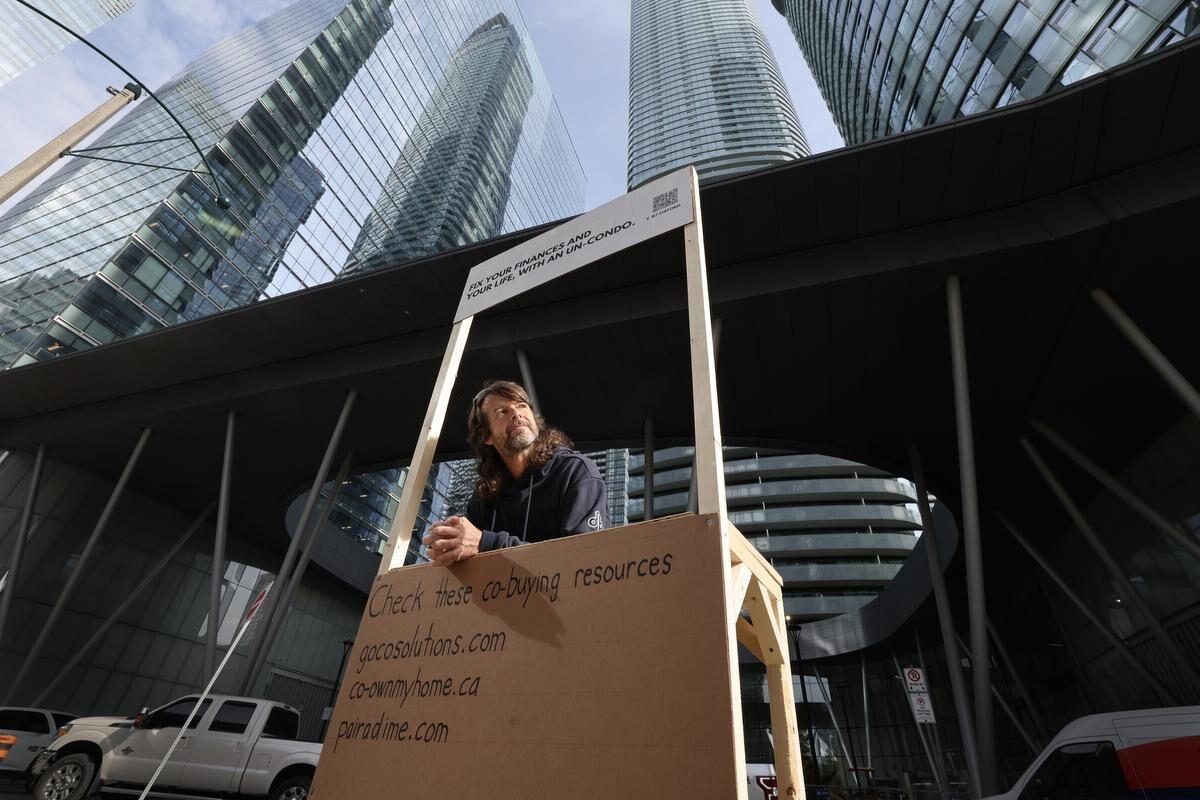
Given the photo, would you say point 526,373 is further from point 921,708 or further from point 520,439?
point 921,708

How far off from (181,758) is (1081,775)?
1125 cm

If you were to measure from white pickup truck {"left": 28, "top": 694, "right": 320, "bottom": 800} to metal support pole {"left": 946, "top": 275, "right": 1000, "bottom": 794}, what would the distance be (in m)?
9.55

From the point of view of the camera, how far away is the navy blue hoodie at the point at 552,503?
2355 mm

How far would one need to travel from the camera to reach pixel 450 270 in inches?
437

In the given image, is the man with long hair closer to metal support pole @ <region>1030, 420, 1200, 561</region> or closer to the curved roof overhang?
the curved roof overhang

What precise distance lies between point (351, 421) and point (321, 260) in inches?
Result: 1264

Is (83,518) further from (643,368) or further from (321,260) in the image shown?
(321,260)

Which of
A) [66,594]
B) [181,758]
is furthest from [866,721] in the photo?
[66,594]

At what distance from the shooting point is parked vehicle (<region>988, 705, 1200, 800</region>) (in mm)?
5047

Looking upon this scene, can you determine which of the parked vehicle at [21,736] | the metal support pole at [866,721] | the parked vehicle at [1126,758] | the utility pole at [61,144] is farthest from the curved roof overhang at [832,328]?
the metal support pole at [866,721]

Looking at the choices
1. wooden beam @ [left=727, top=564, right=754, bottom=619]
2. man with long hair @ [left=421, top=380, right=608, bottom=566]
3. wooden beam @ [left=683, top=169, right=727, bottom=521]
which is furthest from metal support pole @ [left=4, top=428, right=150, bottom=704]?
wooden beam @ [left=727, top=564, right=754, bottom=619]

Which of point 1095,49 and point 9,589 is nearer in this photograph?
point 9,589

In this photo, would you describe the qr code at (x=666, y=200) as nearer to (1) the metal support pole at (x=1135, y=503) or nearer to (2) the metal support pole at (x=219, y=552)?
(1) the metal support pole at (x=1135, y=503)

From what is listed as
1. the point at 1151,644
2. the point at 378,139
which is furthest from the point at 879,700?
the point at 378,139
